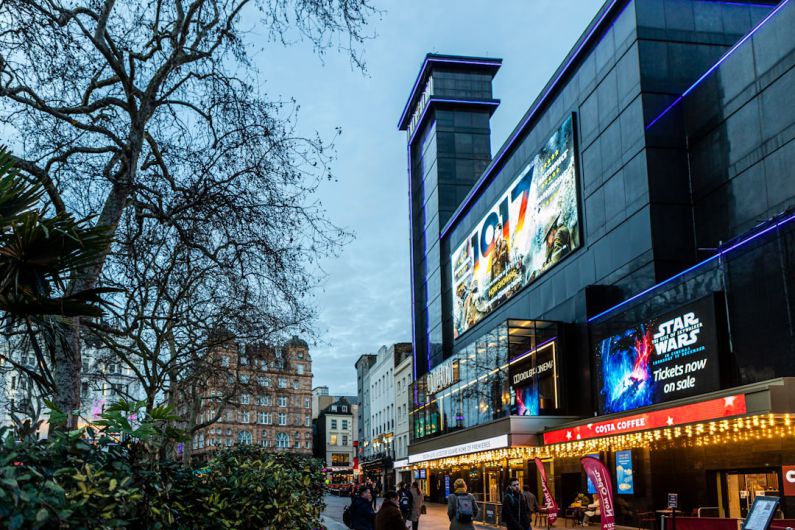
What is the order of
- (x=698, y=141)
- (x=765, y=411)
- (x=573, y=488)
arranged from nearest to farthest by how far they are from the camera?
(x=765, y=411)
(x=698, y=141)
(x=573, y=488)

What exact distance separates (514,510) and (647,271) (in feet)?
37.5

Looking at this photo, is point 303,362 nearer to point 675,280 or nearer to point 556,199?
point 556,199

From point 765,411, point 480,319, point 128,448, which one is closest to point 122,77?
point 128,448

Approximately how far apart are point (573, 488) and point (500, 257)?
37.5 ft

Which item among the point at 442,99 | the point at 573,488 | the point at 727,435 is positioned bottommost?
the point at 573,488

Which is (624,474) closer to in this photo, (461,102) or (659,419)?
(659,419)

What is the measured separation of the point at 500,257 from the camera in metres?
35.8

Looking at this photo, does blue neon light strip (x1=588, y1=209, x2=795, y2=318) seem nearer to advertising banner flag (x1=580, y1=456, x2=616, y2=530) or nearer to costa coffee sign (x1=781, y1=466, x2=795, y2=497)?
costa coffee sign (x1=781, y1=466, x2=795, y2=497)

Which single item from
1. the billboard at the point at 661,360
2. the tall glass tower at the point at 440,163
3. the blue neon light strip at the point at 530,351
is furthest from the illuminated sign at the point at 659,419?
the tall glass tower at the point at 440,163

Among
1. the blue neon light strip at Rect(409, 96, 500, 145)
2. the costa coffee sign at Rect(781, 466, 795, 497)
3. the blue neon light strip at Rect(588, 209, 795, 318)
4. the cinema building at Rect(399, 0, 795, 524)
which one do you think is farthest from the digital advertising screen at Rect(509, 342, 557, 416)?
the blue neon light strip at Rect(409, 96, 500, 145)

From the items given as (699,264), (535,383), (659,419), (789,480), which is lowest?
(789,480)

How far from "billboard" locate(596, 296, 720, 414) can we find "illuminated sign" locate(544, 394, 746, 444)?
0.97 meters

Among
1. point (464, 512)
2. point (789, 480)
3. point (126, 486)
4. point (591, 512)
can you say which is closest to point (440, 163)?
point (591, 512)

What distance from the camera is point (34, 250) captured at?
5555 mm
